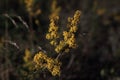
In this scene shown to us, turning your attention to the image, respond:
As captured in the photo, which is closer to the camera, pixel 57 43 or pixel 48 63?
pixel 48 63

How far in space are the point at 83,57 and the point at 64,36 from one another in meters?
2.12

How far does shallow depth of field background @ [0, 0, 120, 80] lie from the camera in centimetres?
404

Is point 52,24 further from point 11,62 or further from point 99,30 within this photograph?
point 99,30

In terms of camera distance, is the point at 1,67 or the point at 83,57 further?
the point at 83,57

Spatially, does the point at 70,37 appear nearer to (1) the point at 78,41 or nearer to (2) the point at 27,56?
(2) the point at 27,56

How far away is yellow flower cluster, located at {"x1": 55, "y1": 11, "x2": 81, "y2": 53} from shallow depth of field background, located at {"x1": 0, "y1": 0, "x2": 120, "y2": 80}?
0.66 ft

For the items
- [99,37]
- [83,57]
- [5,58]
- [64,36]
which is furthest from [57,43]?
[99,37]

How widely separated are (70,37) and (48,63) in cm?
24

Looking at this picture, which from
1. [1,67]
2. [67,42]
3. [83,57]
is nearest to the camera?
[67,42]

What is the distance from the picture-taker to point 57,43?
9.78 ft

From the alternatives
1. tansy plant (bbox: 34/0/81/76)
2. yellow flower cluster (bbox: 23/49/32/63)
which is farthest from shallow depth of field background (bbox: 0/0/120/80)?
tansy plant (bbox: 34/0/81/76)

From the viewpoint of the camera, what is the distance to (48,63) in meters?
2.87

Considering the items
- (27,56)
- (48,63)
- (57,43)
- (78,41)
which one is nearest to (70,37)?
(57,43)

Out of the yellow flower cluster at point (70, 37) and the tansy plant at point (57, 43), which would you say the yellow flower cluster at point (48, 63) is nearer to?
the tansy plant at point (57, 43)
